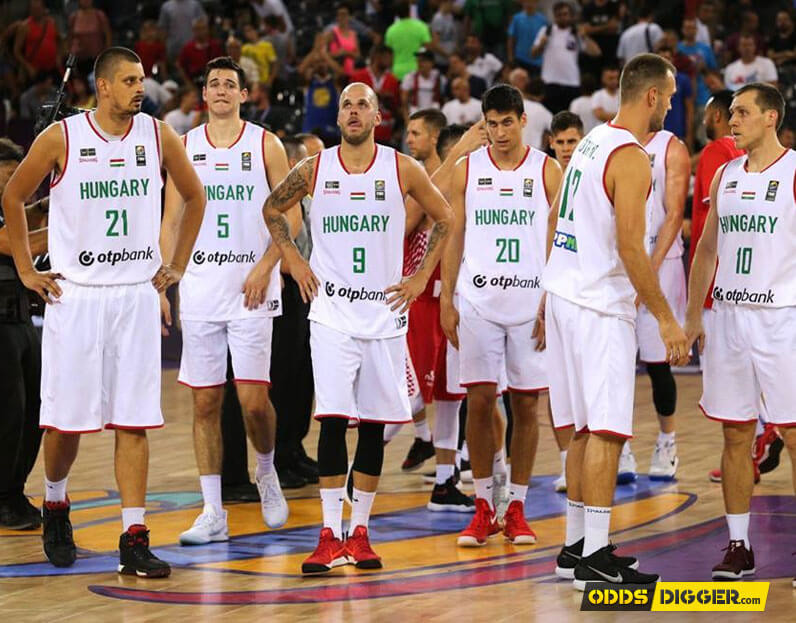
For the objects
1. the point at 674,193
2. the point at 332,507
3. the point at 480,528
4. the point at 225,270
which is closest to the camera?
the point at 332,507

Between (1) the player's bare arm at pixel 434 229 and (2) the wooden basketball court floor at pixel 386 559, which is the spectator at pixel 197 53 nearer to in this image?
(2) the wooden basketball court floor at pixel 386 559

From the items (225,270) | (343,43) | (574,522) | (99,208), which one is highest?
(343,43)

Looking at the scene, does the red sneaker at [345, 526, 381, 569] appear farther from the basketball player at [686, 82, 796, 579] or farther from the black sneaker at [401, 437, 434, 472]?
the black sneaker at [401, 437, 434, 472]

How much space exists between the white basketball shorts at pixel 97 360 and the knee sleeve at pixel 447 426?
237cm

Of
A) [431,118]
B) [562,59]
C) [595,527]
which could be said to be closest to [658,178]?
[431,118]

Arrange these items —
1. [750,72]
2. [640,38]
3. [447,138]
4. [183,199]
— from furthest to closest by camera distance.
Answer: [640,38], [750,72], [447,138], [183,199]

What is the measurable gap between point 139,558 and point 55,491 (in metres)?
0.70

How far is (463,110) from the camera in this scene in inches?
672

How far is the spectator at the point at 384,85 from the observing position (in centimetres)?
1805

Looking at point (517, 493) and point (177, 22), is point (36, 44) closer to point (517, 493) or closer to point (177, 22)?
point (177, 22)

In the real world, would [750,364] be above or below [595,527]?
above

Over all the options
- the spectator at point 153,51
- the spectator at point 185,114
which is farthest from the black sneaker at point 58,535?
the spectator at point 153,51

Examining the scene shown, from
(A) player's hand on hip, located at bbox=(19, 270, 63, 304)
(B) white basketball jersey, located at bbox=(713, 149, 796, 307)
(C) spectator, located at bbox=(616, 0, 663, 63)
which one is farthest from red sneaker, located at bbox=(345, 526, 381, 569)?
(C) spectator, located at bbox=(616, 0, 663, 63)

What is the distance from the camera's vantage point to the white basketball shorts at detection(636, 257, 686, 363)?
9.94m
